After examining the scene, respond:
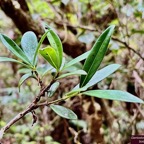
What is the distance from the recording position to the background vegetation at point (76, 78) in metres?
1.38

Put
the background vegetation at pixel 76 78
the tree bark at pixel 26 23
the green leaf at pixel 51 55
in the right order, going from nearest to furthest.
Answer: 1. the green leaf at pixel 51 55
2. the tree bark at pixel 26 23
3. the background vegetation at pixel 76 78

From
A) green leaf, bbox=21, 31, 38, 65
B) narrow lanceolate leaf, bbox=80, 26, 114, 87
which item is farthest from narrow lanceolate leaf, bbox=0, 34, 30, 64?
narrow lanceolate leaf, bbox=80, 26, 114, 87

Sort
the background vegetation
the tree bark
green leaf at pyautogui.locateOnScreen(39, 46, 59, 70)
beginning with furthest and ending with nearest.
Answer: the background vegetation < the tree bark < green leaf at pyautogui.locateOnScreen(39, 46, 59, 70)

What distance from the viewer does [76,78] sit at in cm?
174

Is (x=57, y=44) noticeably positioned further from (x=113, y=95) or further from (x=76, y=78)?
(x=76, y=78)

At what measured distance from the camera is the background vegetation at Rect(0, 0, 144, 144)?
1380 millimetres

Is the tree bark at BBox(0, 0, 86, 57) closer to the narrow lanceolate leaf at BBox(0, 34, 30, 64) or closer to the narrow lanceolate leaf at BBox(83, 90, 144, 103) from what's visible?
the narrow lanceolate leaf at BBox(0, 34, 30, 64)

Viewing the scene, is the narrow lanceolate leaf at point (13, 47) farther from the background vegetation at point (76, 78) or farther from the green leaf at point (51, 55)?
the background vegetation at point (76, 78)

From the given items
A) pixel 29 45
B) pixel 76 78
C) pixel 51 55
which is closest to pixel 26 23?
pixel 76 78

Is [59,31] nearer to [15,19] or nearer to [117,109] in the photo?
[15,19]

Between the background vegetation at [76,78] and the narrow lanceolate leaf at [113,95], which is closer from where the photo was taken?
the narrow lanceolate leaf at [113,95]

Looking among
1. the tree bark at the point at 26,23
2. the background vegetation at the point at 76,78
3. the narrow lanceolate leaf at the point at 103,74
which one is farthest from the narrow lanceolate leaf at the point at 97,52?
the tree bark at the point at 26,23

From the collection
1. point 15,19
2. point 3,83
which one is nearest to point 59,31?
point 15,19

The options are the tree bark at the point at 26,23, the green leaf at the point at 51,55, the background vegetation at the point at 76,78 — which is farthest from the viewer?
the background vegetation at the point at 76,78
